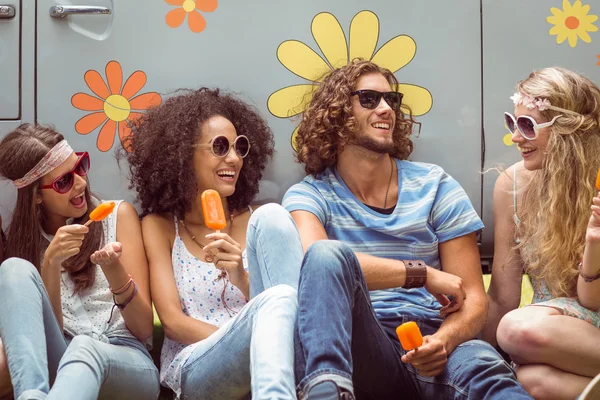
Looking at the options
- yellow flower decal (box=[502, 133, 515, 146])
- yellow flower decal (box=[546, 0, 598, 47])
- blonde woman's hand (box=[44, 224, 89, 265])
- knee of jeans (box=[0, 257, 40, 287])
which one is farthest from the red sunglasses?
yellow flower decal (box=[546, 0, 598, 47])

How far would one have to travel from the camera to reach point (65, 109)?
3656 mm

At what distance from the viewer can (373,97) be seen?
11.9 ft

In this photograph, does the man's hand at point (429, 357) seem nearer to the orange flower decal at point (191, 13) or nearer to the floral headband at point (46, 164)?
the floral headband at point (46, 164)

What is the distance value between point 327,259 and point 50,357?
115 cm

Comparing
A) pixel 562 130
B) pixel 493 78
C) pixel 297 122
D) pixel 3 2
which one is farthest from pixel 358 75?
pixel 3 2

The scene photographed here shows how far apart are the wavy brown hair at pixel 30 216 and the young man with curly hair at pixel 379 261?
0.90 m

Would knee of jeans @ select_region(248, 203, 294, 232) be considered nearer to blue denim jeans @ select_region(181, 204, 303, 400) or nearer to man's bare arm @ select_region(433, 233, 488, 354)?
blue denim jeans @ select_region(181, 204, 303, 400)

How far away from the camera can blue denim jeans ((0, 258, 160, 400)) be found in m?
2.65

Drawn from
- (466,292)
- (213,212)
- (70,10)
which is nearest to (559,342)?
(466,292)

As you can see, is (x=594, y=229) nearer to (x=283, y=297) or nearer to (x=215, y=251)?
(x=283, y=297)

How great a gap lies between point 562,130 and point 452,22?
2.88ft

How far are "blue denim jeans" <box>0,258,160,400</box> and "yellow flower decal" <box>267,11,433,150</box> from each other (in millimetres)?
1373

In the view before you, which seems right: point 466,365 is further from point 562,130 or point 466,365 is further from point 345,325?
point 562,130

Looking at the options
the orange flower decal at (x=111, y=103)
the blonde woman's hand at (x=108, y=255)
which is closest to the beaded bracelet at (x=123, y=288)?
the blonde woman's hand at (x=108, y=255)
